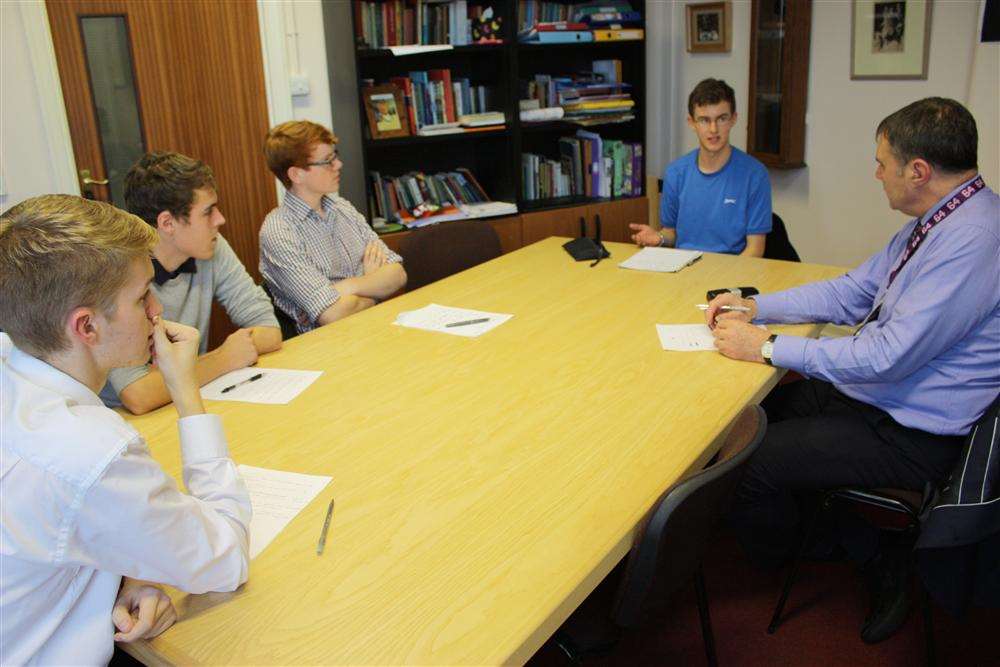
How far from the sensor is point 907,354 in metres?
1.95

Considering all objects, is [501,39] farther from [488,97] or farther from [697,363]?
[697,363]

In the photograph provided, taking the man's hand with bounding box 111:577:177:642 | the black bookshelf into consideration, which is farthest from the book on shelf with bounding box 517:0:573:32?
the man's hand with bounding box 111:577:177:642

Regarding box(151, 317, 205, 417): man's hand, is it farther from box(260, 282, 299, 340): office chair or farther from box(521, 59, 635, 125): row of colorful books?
box(521, 59, 635, 125): row of colorful books

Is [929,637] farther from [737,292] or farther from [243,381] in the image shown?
[243,381]

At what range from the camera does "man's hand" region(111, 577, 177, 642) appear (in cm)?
116

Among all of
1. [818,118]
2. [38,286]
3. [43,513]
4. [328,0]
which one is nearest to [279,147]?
[328,0]

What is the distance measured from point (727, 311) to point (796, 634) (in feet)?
2.93

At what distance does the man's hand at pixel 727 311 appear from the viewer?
7.57 ft

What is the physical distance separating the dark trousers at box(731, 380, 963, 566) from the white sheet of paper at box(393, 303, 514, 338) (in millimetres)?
836

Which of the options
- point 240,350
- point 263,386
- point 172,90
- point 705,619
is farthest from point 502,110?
point 705,619

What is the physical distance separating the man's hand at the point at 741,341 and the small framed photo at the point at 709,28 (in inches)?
116

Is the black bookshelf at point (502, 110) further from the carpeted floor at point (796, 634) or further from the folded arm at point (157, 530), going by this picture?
the folded arm at point (157, 530)

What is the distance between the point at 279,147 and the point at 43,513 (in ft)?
6.53

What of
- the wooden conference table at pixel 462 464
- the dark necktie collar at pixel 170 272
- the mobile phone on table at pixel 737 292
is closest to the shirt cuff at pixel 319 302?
the wooden conference table at pixel 462 464
